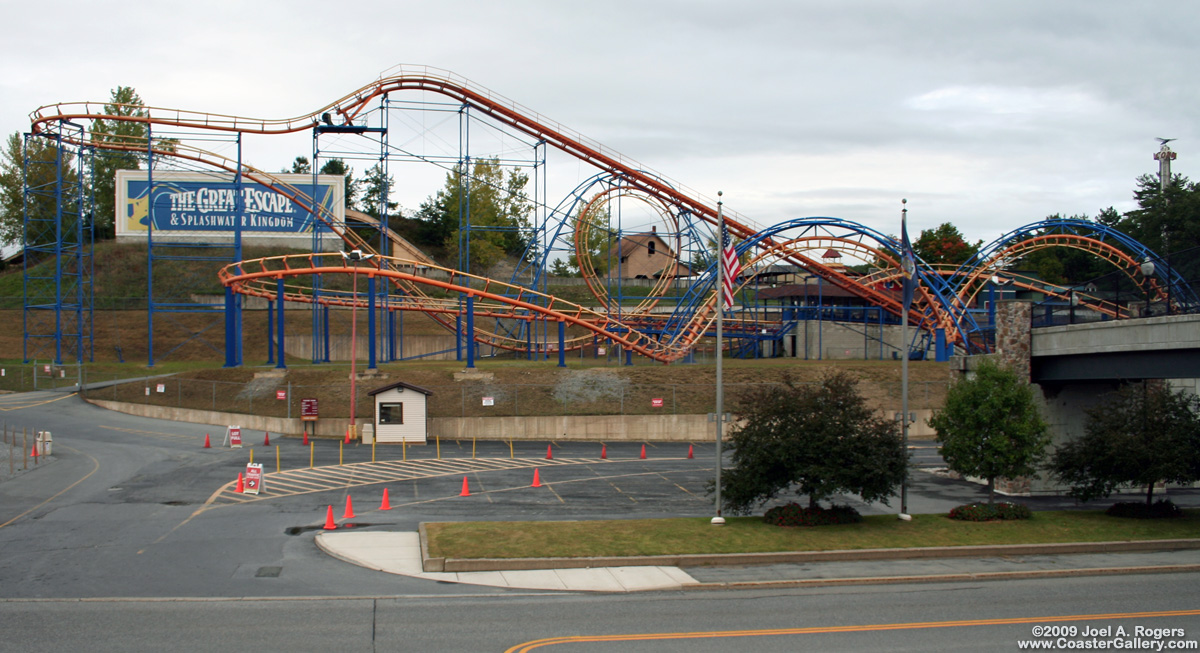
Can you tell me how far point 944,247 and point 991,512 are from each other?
243ft

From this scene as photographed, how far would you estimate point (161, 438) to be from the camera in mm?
34062

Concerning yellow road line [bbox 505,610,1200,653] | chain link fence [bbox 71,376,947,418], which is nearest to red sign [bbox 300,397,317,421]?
chain link fence [bbox 71,376,947,418]

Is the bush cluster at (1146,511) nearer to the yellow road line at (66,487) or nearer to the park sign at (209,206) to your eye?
the yellow road line at (66,487)

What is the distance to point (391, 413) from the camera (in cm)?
3456

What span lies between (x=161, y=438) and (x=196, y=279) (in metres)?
39.1

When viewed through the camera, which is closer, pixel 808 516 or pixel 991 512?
pixel 808 516

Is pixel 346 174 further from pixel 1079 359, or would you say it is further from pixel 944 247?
pixel 1079 359

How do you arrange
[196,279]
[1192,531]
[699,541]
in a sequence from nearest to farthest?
1. [699,541]
2. [1192,531]
3. [196,279]

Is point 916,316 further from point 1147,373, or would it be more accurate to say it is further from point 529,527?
point 529,527

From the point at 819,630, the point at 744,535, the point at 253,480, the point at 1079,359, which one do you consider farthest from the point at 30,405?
the point at 1079,359

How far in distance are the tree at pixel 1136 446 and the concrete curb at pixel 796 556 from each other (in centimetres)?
261

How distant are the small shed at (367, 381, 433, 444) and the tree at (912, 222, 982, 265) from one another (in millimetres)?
66867

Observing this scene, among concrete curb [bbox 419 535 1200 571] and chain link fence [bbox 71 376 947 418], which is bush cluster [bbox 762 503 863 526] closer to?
concrete curb [bbox 419 535 1200 571]

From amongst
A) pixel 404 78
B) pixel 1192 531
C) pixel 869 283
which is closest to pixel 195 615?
pixel 1192 531
